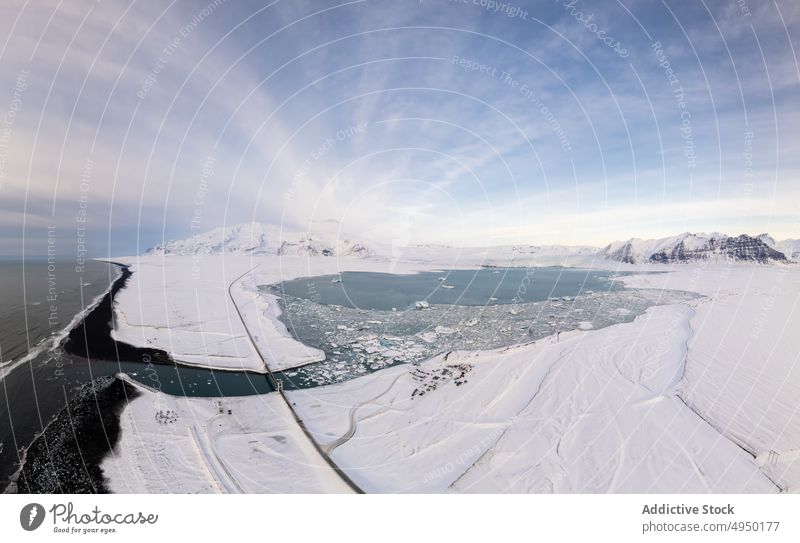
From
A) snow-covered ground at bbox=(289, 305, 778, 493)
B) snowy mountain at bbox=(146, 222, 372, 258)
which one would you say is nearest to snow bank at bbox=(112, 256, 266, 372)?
snow-covered ground at bbox=(289, 305, 778, 493)

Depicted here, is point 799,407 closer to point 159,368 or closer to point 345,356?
point 345,356

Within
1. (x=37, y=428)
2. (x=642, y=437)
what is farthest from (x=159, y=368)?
(x=642, y=437)

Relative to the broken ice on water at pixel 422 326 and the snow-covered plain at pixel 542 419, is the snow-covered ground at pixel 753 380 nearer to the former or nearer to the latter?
the snow-covered plain at pixel 542 419

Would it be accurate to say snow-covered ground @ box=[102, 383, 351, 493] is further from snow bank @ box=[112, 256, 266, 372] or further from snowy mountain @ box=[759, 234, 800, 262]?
snowy mountain @ box=[759, 234, 800, 262]

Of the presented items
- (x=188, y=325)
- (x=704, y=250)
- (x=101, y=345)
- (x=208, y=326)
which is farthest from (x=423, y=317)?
(x=704, y=250)

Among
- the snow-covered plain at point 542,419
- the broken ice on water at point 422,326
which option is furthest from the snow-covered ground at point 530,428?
the broken ice on water at point 422,326

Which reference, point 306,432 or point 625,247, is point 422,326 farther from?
point 625,247
